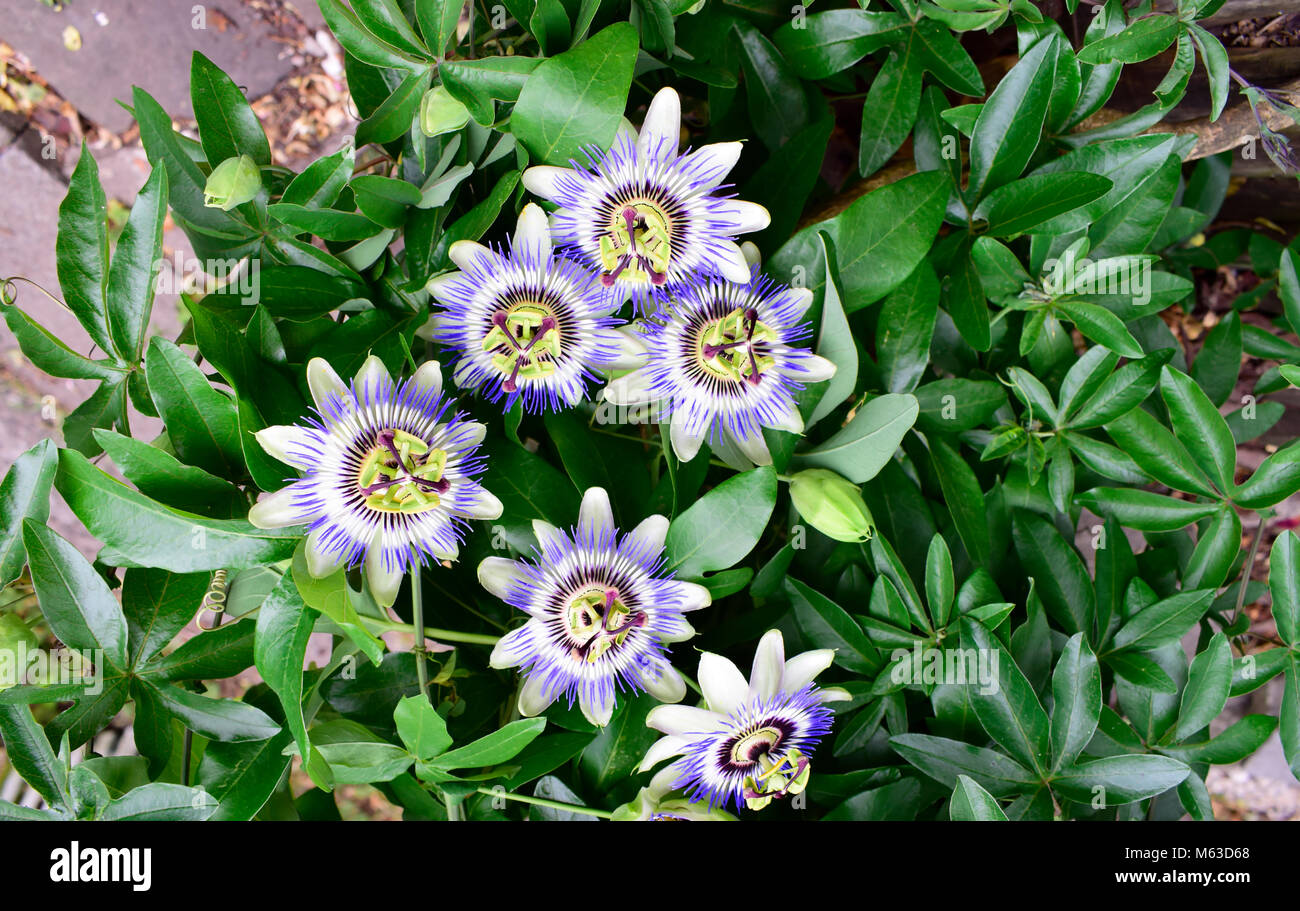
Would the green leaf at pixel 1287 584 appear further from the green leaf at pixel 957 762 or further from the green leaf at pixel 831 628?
the green leaf at pixel 831 628

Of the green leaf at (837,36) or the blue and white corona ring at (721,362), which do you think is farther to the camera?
the green leaf at (837,36)

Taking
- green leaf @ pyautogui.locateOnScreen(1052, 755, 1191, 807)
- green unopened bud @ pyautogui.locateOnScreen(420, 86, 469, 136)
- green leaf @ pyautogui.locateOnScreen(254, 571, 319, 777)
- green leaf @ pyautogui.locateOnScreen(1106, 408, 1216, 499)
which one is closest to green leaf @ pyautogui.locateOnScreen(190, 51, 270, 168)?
green unopened bud @ pyautogui.locateOnScreen(420, 86, 469, 136)

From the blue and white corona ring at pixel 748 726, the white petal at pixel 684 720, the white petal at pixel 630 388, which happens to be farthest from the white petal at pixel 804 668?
the white petal at pixel 630 388

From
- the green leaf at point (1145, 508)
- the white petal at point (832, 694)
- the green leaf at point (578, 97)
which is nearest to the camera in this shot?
the green leaf at point (578, 97)

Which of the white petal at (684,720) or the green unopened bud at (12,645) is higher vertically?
the green unopened bud at (12,645)

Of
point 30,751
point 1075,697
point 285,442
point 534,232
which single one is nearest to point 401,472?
point 285,442

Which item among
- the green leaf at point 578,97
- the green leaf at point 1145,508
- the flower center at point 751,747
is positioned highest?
the green leaf at point 578,97
